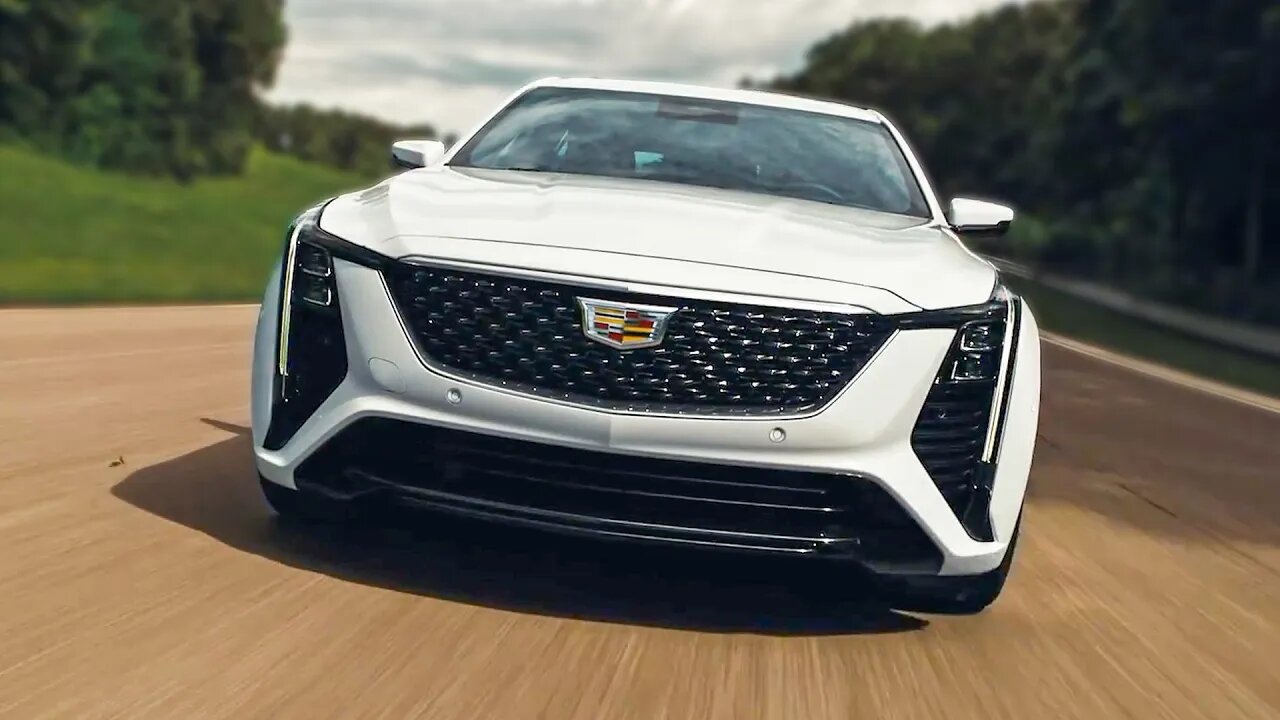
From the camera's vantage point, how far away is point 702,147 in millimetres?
6664

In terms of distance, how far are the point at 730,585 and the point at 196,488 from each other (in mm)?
1981

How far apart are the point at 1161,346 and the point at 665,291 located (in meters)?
28.9

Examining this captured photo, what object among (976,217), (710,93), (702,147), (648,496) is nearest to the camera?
(648,496)

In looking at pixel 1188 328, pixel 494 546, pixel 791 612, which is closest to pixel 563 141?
pixel 494 546

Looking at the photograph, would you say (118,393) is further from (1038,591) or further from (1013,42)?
(1013,42)

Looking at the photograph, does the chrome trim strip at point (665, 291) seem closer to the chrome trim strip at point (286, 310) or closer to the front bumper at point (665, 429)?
the front bumper at point (665, 429)

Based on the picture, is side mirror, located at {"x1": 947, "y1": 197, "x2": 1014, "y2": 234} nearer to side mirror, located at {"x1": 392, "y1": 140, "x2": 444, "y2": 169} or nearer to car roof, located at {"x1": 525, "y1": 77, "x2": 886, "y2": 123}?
car roof, located at {"x1": 525, "y1": 77, "x2": 886, "y2": 123}

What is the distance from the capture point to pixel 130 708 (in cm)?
383

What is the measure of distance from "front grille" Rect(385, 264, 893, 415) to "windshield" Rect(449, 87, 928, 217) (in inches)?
64.7

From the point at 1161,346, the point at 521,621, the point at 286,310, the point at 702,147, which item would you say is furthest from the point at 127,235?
the point at 521,621

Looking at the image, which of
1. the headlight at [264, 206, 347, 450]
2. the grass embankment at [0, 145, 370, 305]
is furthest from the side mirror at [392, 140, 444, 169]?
the grass embankment at [0, 145, 370, 305]

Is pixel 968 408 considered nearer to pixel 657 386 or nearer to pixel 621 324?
pixel 657 386

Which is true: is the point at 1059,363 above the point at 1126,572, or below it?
below

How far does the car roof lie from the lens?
7148 millimetres
